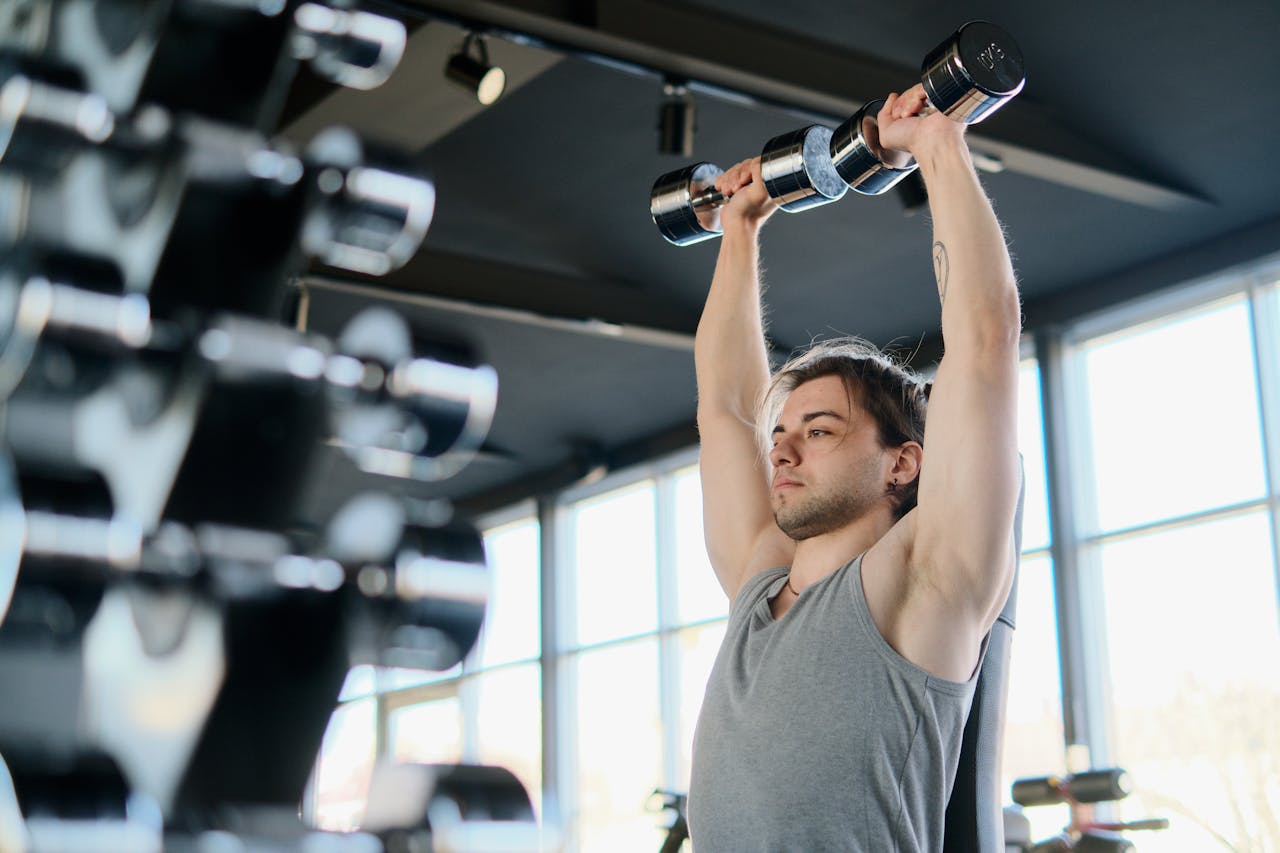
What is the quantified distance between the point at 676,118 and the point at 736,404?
2425 mm

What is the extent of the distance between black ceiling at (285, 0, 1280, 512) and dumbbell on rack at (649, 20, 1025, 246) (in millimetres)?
2135

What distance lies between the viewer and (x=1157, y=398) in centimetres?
658

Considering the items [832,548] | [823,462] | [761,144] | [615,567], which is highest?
[761,144]

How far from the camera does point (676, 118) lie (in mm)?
4383

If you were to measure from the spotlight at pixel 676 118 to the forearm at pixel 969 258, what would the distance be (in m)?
2.80

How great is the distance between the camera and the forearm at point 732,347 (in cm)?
211

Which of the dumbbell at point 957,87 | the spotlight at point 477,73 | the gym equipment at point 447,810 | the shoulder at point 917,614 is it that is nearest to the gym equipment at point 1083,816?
the spotlight at point 477,73

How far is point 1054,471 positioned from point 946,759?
5466mm

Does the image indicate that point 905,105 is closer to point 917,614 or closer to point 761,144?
A: point 917,614

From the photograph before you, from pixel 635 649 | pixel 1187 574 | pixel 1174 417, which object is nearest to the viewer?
pixel 1187 574

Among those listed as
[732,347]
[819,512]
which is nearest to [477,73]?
[732,347]

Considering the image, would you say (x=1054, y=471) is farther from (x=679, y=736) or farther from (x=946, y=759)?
(x=946, y=759)

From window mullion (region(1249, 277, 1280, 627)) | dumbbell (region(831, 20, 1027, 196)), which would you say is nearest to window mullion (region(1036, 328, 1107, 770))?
window mullion (region(1249, 277, 1280, 627))

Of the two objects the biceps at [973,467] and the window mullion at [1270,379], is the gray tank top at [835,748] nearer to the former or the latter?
the biceps at [973,467]
